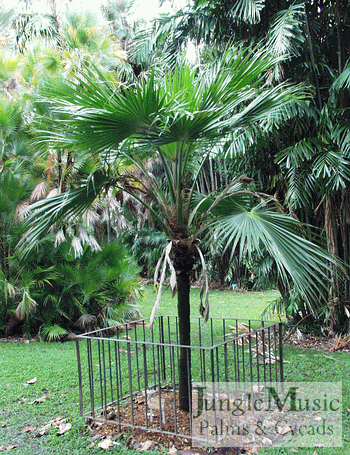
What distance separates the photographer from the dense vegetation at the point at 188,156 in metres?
2.91

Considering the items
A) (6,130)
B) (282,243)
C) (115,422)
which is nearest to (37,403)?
(115,422)

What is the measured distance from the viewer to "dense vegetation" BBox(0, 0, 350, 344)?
291 centimetres

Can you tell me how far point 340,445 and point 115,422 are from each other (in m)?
1.73

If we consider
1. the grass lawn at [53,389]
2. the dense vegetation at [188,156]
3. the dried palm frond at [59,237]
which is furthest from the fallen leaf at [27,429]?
the dried palm frond at [59,237]

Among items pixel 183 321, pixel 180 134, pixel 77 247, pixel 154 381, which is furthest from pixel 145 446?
pixel 77 247

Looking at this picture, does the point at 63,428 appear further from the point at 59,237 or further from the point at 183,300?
the point at 59,237

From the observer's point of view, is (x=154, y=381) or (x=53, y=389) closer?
(x=154, y=381)

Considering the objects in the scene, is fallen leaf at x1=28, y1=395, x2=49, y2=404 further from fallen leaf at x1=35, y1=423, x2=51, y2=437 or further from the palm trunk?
the palm trunk

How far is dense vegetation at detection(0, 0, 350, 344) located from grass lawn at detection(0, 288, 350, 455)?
688mm

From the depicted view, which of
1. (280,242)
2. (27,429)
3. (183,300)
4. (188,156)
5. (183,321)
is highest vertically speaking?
(188,156)

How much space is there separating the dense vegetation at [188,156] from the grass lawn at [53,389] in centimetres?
69

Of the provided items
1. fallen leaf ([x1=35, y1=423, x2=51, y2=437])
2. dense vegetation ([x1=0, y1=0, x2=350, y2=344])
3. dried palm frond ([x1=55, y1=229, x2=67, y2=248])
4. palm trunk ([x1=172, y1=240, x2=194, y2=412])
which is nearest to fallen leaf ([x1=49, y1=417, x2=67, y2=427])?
fallen leaf ([x1=35, y1=423, x2=51, y2=437])

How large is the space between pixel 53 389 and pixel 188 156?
3.03 m

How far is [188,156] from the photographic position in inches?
136
